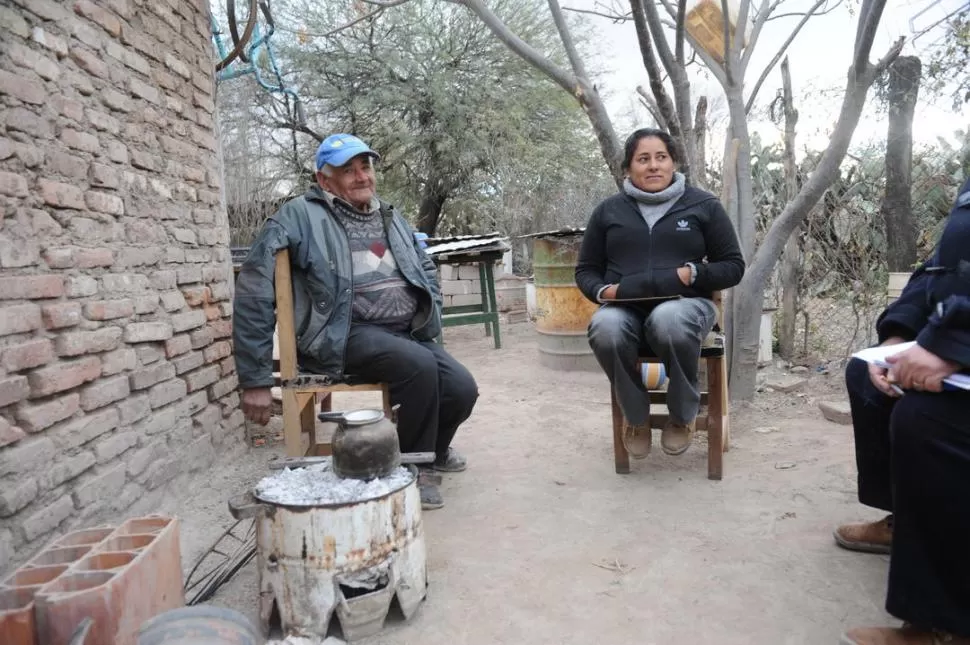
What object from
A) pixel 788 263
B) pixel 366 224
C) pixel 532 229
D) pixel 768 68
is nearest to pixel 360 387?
pixel 366 224

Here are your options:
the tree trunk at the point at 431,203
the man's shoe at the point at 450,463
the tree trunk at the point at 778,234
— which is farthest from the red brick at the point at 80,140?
the tree trunk at the point at 431,203

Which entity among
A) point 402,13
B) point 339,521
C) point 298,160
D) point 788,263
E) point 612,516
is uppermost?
point 402,13

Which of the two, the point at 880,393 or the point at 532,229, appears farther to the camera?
the point at 532,229

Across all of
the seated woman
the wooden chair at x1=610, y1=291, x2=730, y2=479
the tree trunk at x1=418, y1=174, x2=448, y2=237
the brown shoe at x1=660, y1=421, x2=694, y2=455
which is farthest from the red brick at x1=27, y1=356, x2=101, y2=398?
the tree trunk at x1=418, y1=174, x2=448, y2=237

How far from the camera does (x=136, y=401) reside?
2566 millimetres

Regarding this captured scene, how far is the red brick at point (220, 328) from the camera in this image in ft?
10.7

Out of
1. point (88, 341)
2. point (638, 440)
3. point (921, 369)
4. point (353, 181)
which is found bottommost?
point (638, 440)

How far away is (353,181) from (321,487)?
5.11 ft

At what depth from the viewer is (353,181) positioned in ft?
9.84

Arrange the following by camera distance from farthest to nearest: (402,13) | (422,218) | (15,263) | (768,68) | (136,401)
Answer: (422,218)
(402,13)
(768,68)
(136,401)
(15,263)

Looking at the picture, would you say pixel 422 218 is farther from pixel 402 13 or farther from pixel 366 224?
pixel 366 224

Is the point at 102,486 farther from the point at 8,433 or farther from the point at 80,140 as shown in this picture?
the point at 80,140

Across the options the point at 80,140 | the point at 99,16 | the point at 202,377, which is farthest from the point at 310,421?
the point at 99,16

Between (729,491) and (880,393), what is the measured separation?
1040mm
